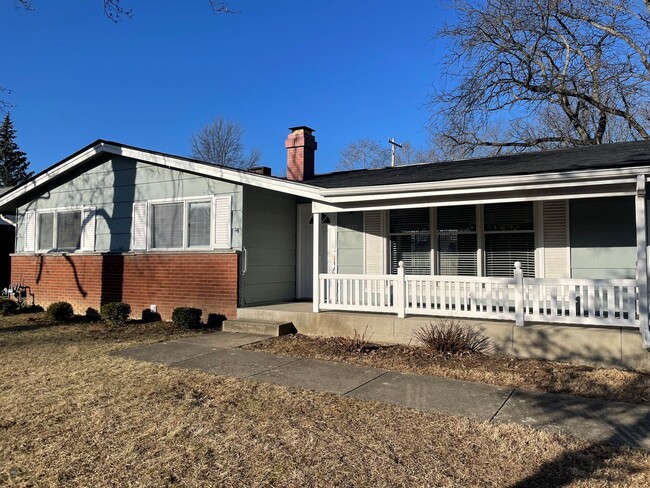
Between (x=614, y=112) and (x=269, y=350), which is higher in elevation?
(x=614, y=112)

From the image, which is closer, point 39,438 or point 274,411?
point 39,438

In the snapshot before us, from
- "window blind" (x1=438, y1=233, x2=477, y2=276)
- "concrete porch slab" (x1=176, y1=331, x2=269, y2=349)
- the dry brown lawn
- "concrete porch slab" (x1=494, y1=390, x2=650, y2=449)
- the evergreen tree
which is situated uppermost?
the evergreen tree

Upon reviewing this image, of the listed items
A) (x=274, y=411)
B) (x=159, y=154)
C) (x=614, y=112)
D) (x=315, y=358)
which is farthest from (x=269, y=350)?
(x=614, y=112)

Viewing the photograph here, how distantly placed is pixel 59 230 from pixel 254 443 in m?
11.4

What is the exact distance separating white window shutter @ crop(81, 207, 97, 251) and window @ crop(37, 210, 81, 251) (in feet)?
0.73

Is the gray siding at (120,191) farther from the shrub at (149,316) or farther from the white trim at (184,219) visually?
the shrub at (149,316)

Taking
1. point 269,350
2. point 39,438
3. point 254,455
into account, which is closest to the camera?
point 254,455

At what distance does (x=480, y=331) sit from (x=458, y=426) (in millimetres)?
3239

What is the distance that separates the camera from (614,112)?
773 inches

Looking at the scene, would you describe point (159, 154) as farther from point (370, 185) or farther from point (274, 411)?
point (274, 411)

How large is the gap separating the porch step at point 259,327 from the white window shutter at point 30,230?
7.40 metres

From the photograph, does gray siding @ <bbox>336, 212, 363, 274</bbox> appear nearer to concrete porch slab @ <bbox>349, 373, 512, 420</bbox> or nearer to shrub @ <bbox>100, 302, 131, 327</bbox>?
concrete porch slab @ <bbox>349, 373, 512, 420</bbox>

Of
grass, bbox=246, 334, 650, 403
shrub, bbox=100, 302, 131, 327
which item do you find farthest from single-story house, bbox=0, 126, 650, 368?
shrub, bbox=100, 302, 131, 327

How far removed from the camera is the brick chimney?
11.7 metres
